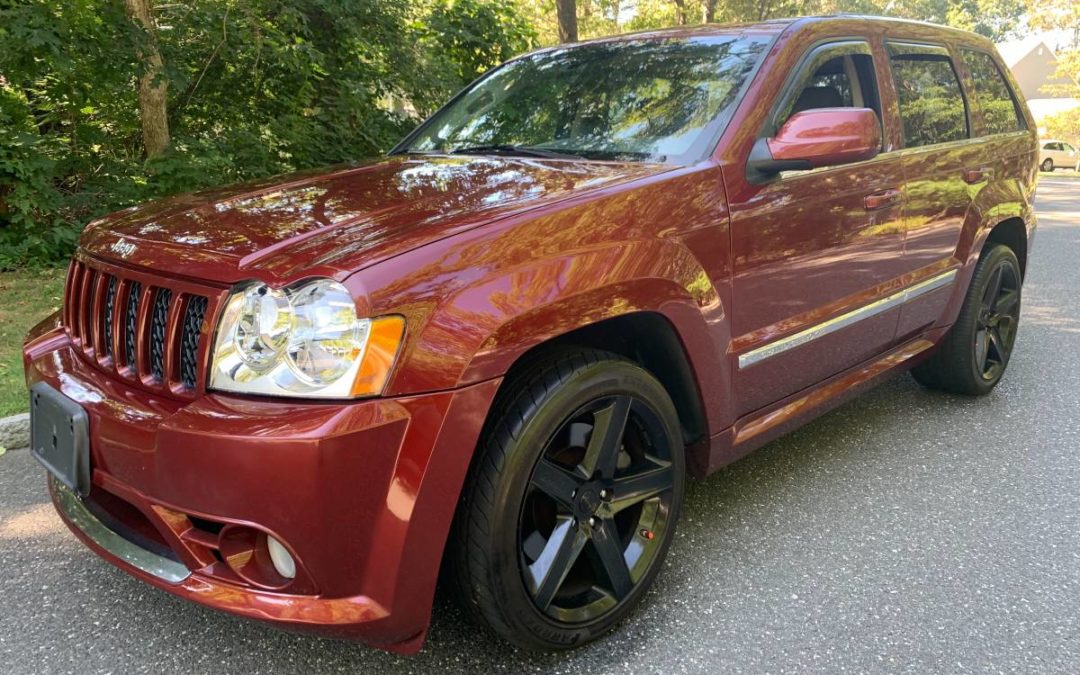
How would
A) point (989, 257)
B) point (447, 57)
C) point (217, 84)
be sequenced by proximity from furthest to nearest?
1. point (447, 57)
2. point (217, 84)
3. point (989, 257)

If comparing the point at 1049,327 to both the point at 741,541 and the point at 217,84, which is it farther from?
the point at 217,84

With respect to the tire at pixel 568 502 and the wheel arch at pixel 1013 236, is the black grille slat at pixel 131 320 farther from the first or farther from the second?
the wheel arch at pixel 1013 236

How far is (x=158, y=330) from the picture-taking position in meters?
1.95

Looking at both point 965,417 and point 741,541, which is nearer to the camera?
point 741,541

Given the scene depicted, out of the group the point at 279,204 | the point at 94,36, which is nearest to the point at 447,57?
the point at 94,36

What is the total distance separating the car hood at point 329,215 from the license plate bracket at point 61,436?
401 millimetres

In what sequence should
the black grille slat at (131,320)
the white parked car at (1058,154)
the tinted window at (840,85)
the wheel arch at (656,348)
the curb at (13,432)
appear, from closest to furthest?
the black grille slat at (131,320) < the wheel arch at (656,348) < the tinted window at (840,85) < the curb at (13,432) < the white parked car at (1058,154)

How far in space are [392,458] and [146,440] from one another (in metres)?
0.57

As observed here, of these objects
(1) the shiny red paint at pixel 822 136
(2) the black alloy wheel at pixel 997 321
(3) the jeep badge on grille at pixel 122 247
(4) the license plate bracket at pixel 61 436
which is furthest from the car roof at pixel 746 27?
(4) the license plate bracket at pixel 61 436

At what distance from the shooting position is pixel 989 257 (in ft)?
13.3

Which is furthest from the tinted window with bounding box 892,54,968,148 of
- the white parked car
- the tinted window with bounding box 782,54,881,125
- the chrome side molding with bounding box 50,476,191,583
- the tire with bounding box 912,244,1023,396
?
the white parked car

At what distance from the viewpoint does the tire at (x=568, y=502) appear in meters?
1.93

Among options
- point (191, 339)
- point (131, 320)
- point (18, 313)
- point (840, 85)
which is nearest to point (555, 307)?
point (191, 339)

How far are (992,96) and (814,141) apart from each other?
2.35m
